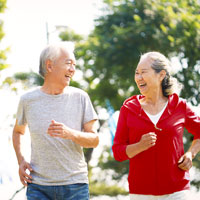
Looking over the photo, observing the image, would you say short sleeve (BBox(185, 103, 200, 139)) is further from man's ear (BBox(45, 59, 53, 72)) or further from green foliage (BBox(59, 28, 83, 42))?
green foliage (BBox(59, 28, 83, 42))

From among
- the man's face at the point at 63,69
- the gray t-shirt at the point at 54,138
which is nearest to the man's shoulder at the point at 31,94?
the gray t-shirt at the point at 54,138

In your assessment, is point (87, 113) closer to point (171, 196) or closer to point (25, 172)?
point (25, 172)

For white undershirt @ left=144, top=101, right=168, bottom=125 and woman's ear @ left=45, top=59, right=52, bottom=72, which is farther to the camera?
woman's ear @ left=45, top=59, right=52, bottom=72

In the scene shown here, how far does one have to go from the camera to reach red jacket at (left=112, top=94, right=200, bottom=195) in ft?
9.95

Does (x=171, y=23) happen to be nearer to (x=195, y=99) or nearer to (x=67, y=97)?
(x=195, y=99)

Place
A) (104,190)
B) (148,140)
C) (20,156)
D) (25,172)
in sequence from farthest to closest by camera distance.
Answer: (104,190) → (20,156) → (25,172) → (148,140)

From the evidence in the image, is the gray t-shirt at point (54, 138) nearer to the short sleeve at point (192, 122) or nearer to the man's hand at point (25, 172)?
the man's hand at point (25, 172)

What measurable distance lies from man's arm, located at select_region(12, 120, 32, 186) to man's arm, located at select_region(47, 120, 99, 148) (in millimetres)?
447

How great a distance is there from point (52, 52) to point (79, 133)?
2.23 feet

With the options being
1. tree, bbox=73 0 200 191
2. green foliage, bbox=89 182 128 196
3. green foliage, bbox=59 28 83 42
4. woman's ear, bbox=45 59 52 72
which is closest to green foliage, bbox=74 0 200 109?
tree, bbox=73 0 200 191

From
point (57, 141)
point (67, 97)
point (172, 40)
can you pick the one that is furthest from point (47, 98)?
point (172, 40)

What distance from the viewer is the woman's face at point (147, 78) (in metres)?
3.14

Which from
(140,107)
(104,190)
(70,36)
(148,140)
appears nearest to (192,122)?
(140,107)

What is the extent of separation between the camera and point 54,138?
3.04m
